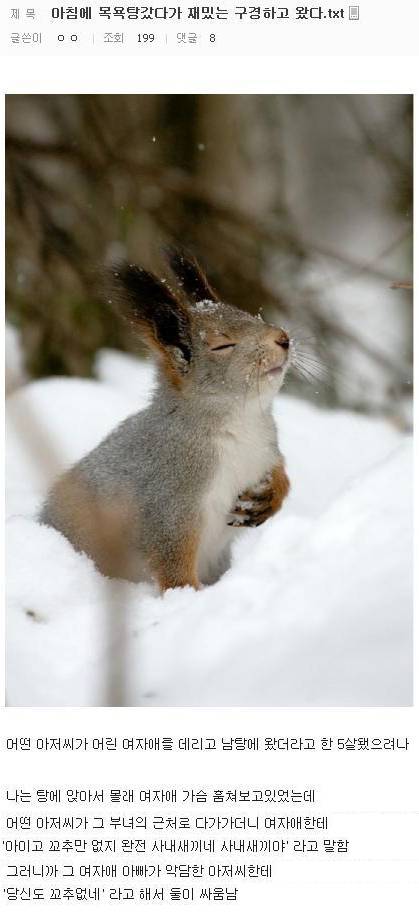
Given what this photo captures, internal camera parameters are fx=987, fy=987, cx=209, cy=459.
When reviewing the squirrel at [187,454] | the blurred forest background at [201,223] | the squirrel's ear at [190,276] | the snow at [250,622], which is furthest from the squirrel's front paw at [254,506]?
the blurred forest background at [201,223]

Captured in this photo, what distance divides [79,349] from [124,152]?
0.98 metres

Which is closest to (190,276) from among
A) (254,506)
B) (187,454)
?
(187,454)

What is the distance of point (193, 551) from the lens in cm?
260

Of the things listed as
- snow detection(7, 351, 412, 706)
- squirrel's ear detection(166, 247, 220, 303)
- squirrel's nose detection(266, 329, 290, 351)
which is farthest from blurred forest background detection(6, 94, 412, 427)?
snow detection(7, 351, 412, 706)

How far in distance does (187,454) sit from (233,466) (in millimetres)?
129

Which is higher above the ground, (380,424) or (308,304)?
(308,304)

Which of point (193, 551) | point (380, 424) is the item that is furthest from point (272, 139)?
point (193, 551)

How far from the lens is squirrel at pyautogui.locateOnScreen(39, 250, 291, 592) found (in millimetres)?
2598

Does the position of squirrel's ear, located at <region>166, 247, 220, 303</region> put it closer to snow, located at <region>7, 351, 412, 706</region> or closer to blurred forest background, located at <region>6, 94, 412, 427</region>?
snow, located at <region>7, 351, 412, 706</region>

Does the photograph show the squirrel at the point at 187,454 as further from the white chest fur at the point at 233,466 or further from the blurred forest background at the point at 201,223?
the blurred forest background at the point at 201,223

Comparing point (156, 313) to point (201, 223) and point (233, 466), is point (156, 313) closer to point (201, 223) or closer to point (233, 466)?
point (233, 466)

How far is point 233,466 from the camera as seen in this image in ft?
8.74
